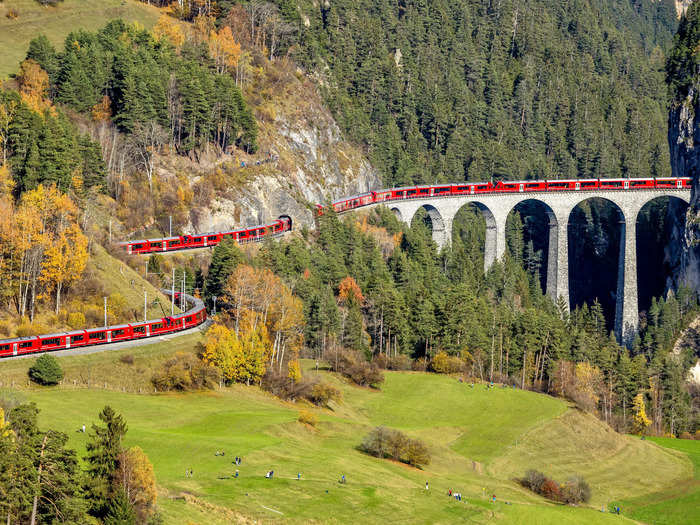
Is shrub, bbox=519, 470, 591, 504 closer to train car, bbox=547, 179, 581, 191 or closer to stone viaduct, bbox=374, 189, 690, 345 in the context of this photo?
stone viaduct, bbox=374, 189, 690, 345

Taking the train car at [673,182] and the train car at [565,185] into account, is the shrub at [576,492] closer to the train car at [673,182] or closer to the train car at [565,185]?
the train car at [565,185]

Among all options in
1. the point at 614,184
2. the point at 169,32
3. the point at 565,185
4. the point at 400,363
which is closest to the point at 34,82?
the point at 169,32

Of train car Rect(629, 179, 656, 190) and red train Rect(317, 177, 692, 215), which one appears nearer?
red train Rect(317, 177, 692, 215)

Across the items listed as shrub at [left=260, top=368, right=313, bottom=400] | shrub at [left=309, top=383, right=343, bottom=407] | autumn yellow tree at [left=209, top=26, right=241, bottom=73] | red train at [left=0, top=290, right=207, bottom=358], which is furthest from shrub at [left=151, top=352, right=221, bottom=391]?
autumn yellow tree at [left=209, top=26, right=241, bottom=73]

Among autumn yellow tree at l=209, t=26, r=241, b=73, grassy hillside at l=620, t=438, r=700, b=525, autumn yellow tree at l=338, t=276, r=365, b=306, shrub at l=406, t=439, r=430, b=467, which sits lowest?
grassy hillside at l=620, t=438, r=700, b=525

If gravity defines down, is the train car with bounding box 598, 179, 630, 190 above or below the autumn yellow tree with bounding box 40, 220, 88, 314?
above

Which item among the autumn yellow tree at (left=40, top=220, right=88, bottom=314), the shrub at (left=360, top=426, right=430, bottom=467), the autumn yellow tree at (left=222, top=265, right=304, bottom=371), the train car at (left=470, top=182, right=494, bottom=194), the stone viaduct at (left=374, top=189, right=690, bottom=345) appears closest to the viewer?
the shrub at (left=360, top=426, right=430, bottom=467)
